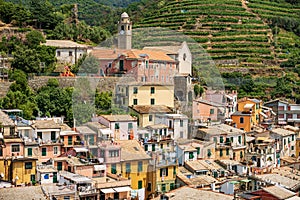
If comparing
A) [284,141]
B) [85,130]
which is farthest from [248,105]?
[85,130]

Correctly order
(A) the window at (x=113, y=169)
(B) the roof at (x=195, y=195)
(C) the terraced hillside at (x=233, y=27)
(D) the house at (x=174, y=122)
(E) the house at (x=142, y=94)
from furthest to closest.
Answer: (C) the terraced hillside at (x=233, y=27) → (D) the house at (x=174, y=122) → (E) the house at (x=142, y=94) → (A) the window at (x=113, y=169) → (B) the roof at (x=195, y=195)

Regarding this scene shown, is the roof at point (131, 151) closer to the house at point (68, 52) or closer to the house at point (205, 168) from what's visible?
the house at point (205, 168)

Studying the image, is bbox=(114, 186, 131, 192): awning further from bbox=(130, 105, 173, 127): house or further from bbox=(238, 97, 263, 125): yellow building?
bbox=(238, 97, 263, 125): yellow building

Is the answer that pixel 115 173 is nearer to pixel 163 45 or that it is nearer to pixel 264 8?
pixel 163 45

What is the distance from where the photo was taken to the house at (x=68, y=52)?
2752 cm

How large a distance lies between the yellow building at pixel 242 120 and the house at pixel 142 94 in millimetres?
6379

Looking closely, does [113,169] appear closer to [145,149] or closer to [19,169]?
[145,149]

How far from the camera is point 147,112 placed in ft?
59.4

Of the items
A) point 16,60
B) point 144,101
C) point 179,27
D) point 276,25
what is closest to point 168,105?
point 144,101

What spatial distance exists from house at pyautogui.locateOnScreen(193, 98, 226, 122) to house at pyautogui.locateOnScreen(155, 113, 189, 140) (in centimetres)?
50

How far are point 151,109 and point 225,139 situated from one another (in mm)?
3421

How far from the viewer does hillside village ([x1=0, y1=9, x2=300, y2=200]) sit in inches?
594

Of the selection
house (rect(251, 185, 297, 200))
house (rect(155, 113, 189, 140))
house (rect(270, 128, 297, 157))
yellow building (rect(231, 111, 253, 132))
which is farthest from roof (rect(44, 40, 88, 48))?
house (rect(251, 185, 297, 200))

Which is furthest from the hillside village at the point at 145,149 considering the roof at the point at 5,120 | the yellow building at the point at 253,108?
the yellow building at the point at 253,108
